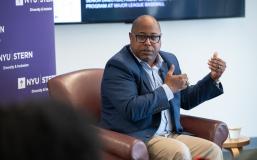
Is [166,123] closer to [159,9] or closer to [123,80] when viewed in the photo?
[123,80]

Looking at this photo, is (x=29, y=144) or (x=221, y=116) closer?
(x=29, y=144)

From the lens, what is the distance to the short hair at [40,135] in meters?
0.42

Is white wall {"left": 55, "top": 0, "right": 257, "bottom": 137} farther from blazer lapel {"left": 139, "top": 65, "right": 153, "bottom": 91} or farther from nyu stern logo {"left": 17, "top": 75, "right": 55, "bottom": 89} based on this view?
blazer lapel {"left": 139, "top": 65, "right": 153, "bottom": 91}

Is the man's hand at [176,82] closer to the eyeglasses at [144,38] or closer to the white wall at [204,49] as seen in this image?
the eyeglasses at [144,38]

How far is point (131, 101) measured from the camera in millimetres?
2652

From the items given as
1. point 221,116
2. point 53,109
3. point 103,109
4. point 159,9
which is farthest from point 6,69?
point 53,109

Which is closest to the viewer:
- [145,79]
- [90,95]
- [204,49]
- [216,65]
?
[145,79]

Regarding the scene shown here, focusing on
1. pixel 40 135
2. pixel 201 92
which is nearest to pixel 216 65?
pixel 201 92

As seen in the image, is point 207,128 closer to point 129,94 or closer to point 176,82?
point 176,82

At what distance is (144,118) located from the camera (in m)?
2.76

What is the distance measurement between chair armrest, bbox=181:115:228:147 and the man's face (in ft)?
1.62

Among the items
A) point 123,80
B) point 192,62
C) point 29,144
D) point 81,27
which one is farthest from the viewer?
point 192,62

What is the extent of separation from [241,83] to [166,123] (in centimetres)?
173

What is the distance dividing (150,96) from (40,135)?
2262mm
